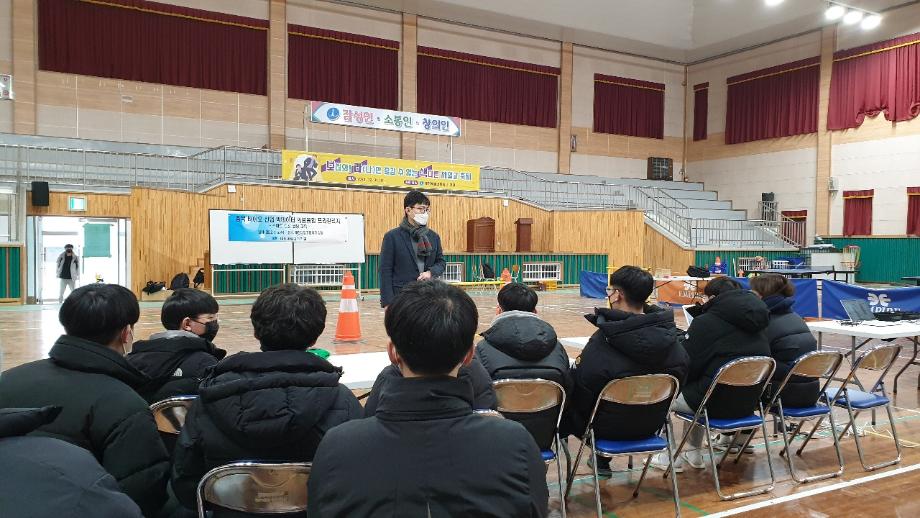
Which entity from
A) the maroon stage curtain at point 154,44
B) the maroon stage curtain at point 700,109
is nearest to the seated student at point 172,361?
the maroon stage curtain at point 154,44

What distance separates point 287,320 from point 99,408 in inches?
23.5

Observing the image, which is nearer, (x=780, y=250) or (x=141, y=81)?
(x=141, y=81)

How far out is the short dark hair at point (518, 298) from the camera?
134 inches

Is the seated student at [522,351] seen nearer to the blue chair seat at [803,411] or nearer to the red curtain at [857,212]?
the blue chair seat at [803,411]

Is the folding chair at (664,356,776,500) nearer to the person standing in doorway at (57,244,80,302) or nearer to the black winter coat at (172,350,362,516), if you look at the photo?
the black winter coat at (172,350,362,516)

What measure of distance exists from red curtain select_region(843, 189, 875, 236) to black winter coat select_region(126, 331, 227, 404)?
78.6 ft

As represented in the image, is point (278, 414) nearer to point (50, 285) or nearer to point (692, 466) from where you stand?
point (692, 466)

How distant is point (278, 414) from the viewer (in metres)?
1.80

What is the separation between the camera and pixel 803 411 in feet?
12.7

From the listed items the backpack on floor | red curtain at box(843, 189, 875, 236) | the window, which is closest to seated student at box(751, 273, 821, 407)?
the backpack on floor

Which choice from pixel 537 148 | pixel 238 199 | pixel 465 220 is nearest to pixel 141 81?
pixel 238 199

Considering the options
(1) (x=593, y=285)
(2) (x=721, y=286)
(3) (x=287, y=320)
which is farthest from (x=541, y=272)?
(3) (x=287, y=320)

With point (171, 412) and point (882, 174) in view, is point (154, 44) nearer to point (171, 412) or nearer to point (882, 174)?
point (171, 412)

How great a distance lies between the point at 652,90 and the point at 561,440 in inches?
1029
